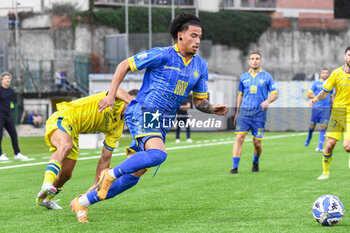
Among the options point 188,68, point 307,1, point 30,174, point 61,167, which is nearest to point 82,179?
point 30,174

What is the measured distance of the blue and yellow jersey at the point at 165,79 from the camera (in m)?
6.73

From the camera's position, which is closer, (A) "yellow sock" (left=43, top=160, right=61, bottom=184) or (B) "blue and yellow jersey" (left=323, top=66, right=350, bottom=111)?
(A) "yellow sock" (left=43, top=160, right=61, bottom=184)

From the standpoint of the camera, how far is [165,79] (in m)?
6.78

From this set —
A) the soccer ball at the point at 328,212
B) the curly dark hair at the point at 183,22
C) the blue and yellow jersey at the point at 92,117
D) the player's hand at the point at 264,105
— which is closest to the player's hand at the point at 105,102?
the curly dark hair at the point at 183,22

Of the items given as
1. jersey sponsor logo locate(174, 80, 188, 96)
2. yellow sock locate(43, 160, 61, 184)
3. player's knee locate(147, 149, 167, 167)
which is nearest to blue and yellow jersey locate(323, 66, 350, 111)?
jersey sponsor logo locate(174, 80, 188, 96)

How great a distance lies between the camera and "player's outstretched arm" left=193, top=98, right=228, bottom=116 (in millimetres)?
6762

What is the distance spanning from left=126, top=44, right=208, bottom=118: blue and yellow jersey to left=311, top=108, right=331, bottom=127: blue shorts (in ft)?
42.2

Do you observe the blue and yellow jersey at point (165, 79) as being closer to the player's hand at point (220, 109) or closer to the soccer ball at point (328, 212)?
the player's hand at point (220, 109)

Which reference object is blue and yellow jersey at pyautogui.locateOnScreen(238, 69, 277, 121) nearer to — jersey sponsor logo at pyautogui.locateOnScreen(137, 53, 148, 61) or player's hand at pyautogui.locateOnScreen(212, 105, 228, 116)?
player's hand at pyautogui.locateOnScreen(212, 105, 228, 116)

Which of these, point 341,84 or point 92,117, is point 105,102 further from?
point 341,84

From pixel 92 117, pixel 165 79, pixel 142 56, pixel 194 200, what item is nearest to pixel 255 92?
pixel 194 200

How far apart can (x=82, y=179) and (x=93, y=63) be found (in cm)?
3665

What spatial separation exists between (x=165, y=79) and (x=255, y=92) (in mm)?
6057

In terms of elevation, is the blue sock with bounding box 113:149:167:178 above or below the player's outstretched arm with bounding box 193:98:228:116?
below
